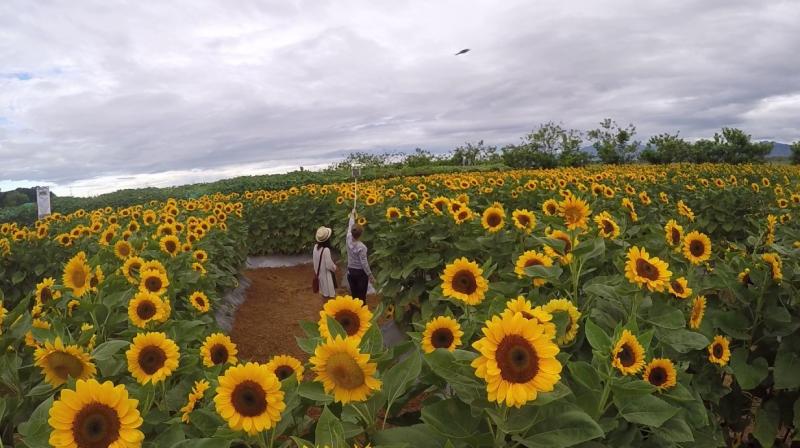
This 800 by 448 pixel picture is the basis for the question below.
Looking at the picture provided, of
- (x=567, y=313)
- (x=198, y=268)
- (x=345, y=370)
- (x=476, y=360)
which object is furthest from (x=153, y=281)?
(x=476, y=360)

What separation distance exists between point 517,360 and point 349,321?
95 cm

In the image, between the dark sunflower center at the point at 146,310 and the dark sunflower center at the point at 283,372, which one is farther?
the dark sunflower center at the point at 146,310

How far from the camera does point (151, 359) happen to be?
2.52 m

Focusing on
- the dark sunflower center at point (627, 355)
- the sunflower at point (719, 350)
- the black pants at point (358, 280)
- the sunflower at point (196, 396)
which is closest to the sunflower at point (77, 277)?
the sunflower at point (196, 396)

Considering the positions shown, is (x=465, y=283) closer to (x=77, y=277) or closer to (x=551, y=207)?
(x=77, y=277)

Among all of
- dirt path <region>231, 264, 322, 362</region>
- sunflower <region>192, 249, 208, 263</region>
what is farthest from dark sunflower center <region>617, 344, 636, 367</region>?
dirt path <region>231, 264, 322, 362</region>

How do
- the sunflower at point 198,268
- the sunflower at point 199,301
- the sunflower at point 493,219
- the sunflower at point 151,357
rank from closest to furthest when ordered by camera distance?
the sunflower at point 151,357, the sunflower at point 199,301, the sunflower at point 493,219, the sunflower at point 198,268

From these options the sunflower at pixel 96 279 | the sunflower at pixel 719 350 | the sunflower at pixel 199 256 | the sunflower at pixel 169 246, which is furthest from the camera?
the sunflower at pixel 199 256

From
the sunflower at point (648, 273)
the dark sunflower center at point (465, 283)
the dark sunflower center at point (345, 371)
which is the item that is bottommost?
the dark sunflower center at point (345, 371)

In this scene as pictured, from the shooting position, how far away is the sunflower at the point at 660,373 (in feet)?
7.11

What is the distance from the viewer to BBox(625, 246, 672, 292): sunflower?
2.51 metres

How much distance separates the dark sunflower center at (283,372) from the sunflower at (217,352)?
0.71m

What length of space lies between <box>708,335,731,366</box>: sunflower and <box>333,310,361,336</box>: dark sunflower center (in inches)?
82.5

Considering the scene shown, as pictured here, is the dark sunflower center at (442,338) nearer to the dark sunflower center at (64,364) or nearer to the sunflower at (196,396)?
the sunflower at (196,396)
